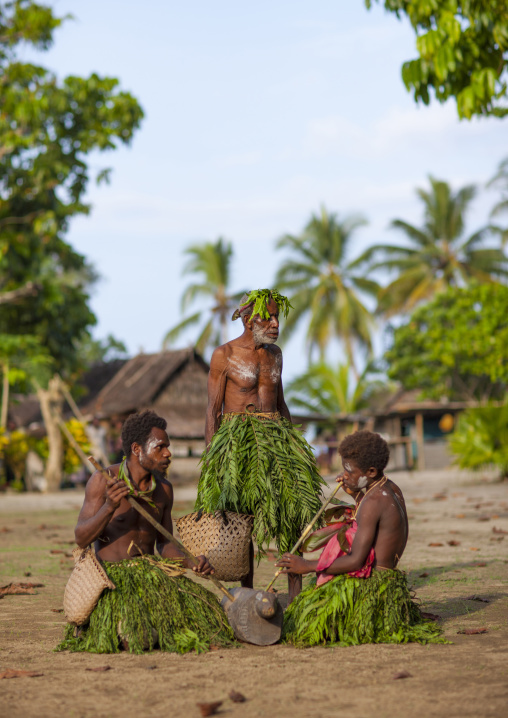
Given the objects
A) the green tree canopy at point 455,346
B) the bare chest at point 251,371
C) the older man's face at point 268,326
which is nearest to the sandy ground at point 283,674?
the bare chest at point 251,371

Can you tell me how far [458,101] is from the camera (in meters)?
6.62

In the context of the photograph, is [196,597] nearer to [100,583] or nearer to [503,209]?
[100,583]

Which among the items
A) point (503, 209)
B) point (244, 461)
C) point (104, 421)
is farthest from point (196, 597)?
point (503, 209)

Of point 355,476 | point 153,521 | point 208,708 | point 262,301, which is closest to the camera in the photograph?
point 208,708

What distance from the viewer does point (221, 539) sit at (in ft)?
15.3

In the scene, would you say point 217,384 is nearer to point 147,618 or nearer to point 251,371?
point 251,371

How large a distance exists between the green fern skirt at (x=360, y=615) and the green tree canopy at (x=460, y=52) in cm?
383

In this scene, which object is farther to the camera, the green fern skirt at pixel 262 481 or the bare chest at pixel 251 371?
the bare chest at pixel 251 371

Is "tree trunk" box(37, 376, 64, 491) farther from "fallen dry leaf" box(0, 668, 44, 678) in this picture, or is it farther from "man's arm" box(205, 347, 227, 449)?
"fallen dry leaf" box(0, 668, 44, 678)

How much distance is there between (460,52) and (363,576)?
4145mm

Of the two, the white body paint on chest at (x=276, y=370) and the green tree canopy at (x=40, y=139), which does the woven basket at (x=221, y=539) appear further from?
the green tree canopy at (x=40, y=139)

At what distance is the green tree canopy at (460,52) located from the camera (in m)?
6.43

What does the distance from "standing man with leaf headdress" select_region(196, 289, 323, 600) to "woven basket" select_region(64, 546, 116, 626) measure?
0.82 m

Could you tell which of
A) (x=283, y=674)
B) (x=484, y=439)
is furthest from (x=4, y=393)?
(x=283, y=674)
